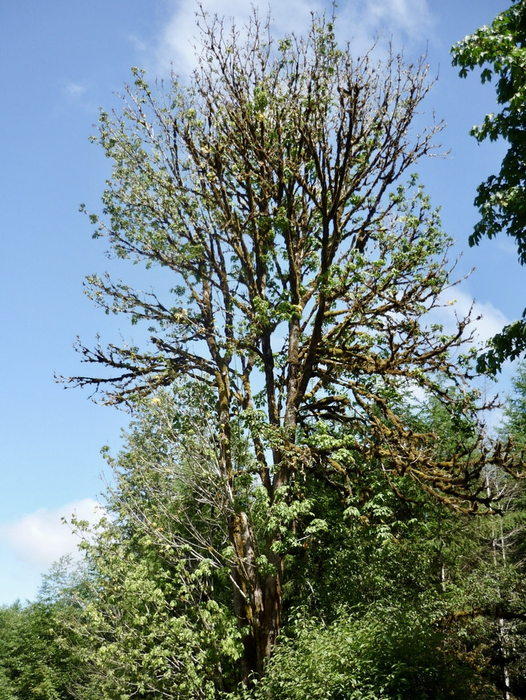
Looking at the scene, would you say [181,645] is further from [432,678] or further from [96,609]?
[432,678]

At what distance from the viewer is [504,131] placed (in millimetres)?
10055

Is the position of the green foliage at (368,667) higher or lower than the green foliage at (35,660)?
lower

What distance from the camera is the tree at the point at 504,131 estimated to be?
9.48 meters

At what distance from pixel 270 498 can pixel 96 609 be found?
436 centimetres

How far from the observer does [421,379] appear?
12.5 m

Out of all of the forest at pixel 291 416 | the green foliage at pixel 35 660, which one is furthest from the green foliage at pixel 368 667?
the green foliage at pixel 35 660

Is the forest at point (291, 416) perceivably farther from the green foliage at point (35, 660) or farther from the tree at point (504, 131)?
the green foliage at point (35, 660)

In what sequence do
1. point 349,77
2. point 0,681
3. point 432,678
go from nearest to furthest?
point 432,678, point 349,77, point 0,681

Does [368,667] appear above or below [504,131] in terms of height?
below

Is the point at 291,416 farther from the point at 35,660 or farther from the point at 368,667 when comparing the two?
the point at 35,660

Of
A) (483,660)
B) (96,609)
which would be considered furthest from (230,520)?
(483,660)

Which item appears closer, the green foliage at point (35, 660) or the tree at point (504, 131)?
the tree at point (504, 131)

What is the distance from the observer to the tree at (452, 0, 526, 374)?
373 inches

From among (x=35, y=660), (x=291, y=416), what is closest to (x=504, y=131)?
(x=291, y=416)
